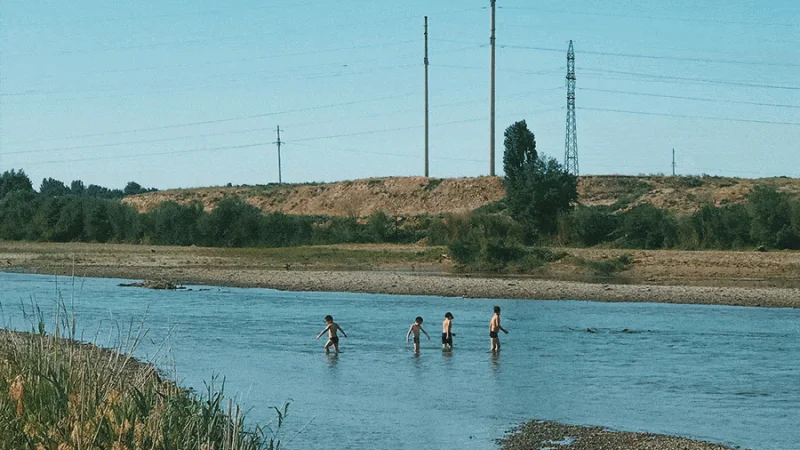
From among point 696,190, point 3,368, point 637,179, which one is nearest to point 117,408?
point 3,368

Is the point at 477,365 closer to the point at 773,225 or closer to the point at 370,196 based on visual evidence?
the point at 773,225

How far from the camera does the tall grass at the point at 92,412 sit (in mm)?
10164

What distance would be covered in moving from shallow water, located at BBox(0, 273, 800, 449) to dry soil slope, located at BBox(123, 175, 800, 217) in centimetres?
4801

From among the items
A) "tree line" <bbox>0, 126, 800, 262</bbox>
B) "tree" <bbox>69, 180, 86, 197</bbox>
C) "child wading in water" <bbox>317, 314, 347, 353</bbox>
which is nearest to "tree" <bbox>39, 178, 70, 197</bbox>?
"tree" <bbox>69, 180, 86, 197</bbox>

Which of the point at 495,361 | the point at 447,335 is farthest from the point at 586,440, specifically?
the point at 447,335

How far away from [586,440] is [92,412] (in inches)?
357

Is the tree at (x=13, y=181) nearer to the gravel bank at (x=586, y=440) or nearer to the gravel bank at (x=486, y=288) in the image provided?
the gravel bank at (x=486, y=288)

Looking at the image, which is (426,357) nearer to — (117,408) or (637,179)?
(117,408)

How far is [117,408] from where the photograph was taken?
36.1 feet

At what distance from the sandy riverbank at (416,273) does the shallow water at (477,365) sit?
3.34m

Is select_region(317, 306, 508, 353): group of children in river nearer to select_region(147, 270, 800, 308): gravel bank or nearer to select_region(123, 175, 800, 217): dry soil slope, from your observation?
select_region(147, 270, 800, 308): gravel bank

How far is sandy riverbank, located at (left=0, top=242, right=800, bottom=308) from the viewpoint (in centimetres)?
4600

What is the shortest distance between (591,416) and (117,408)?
37.6 feet

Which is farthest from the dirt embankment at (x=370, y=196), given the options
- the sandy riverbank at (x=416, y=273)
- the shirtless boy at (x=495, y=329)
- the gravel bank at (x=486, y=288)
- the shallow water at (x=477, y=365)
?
the shirtless boy at (x=495, y=329)
